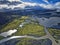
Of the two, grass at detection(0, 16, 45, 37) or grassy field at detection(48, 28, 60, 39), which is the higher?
grass at detection(0, 16, 45, 37)

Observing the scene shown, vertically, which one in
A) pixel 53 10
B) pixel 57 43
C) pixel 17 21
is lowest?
pixel 57 43

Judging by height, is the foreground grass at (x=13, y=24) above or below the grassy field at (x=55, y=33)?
above

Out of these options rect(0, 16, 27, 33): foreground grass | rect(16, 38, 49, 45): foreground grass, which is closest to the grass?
rect(0, 16, 27, 33): foreground grass

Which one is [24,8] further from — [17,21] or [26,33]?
[26,33]

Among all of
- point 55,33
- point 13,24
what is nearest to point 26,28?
point 13,24

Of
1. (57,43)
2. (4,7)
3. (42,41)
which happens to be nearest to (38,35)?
A: (42,41)

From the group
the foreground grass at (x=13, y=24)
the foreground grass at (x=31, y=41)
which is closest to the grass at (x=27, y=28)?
the foreground grass at (x=13, y=24)

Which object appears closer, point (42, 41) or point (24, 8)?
point (42, 41)

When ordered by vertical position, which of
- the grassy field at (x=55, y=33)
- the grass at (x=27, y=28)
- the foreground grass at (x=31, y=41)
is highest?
the grass at (x=27, y=28)

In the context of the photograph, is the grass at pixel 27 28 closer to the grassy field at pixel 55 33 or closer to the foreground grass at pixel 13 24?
the foreground grass at pixel 13 24

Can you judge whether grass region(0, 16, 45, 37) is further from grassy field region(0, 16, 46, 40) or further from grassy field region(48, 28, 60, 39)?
grassy field region(48, 28, 60, 39)

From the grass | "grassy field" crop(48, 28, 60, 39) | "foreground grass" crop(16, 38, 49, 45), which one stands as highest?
the grass
